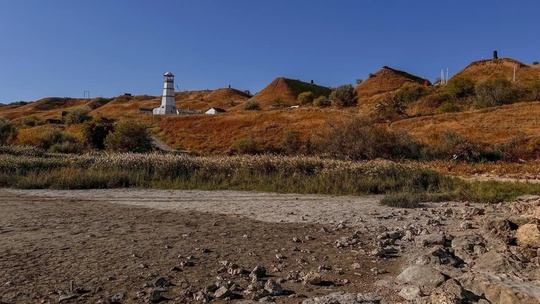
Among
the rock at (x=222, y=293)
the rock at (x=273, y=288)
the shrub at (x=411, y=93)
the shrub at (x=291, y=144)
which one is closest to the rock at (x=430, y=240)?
the rock at (x=273, y=288)

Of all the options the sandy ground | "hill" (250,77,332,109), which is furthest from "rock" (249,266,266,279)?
"hill" (250,77,332,109)

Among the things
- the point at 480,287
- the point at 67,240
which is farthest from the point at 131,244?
the point at 480,287

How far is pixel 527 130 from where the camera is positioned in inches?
1134

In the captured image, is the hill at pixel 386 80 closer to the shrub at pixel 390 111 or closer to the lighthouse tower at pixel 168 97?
the lighthouse tower at pixel 168 97

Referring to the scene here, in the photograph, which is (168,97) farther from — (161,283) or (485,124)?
(161,283)

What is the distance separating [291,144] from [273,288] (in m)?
27.7

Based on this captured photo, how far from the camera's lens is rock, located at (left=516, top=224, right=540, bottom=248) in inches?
241

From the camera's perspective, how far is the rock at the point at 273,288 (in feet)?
15.1

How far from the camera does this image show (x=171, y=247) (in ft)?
21.4

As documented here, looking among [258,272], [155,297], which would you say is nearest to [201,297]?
[155,297]

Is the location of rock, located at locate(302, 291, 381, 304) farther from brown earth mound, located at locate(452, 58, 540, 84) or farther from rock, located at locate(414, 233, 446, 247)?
brown earth mound, located at locate(452, 58, 540, 84)

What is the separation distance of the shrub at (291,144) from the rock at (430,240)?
79.8 feet

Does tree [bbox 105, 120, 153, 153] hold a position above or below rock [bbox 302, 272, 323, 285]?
above

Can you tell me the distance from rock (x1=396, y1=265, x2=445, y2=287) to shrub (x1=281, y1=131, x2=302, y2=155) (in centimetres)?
2612
